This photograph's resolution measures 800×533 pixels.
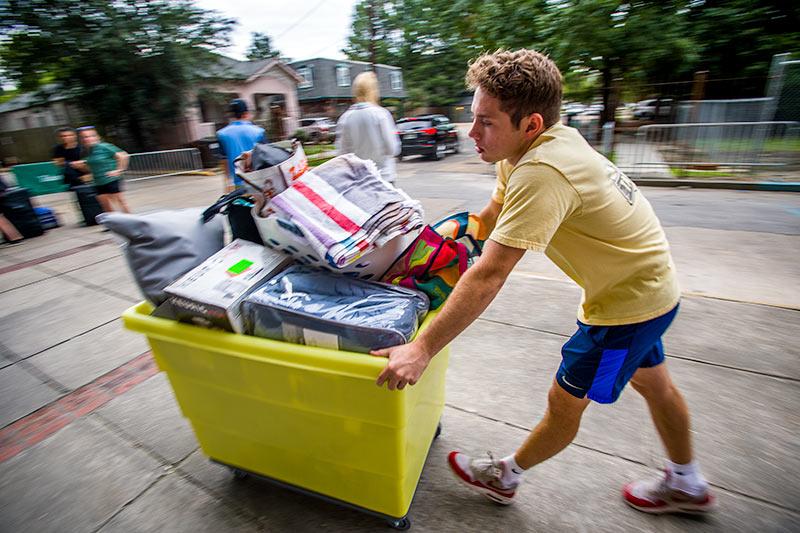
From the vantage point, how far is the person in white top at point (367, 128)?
12.9 ft

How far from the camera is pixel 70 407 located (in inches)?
98.2

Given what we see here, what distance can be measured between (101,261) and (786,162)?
1182 centimetres

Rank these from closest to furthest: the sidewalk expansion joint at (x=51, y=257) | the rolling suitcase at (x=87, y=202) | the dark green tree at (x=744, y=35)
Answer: the sidewalk expansion joint at (x=51, y=257), the rolling suitcase at (x=87, y=202), the dark green tree at (x=744, y=35)

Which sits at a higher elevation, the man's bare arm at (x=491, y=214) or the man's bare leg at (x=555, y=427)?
the man's bare arm at (x=491, y=214)

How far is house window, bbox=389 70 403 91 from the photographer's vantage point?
38178 mm

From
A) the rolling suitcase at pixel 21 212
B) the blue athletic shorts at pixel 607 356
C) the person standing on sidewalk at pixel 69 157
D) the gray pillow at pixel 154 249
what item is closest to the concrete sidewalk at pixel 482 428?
the blue athletic shorts at pixel 607 356

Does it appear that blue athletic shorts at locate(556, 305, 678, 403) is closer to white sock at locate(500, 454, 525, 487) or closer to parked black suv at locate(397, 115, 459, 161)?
white sock at locate(500, 454, 525, 487)

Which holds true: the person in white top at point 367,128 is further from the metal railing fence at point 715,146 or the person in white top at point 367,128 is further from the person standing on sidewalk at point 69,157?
the metal railing fence at point 715,146

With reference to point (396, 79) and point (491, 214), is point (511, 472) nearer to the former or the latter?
point (491, 214)

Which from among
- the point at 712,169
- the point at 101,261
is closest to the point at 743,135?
the point at 712,169

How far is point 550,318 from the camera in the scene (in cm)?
317

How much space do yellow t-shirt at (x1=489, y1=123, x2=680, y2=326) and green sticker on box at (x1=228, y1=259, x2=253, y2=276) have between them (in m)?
0.83

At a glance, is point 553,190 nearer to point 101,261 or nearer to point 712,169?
point 101,261

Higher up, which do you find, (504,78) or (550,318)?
(504,78)
